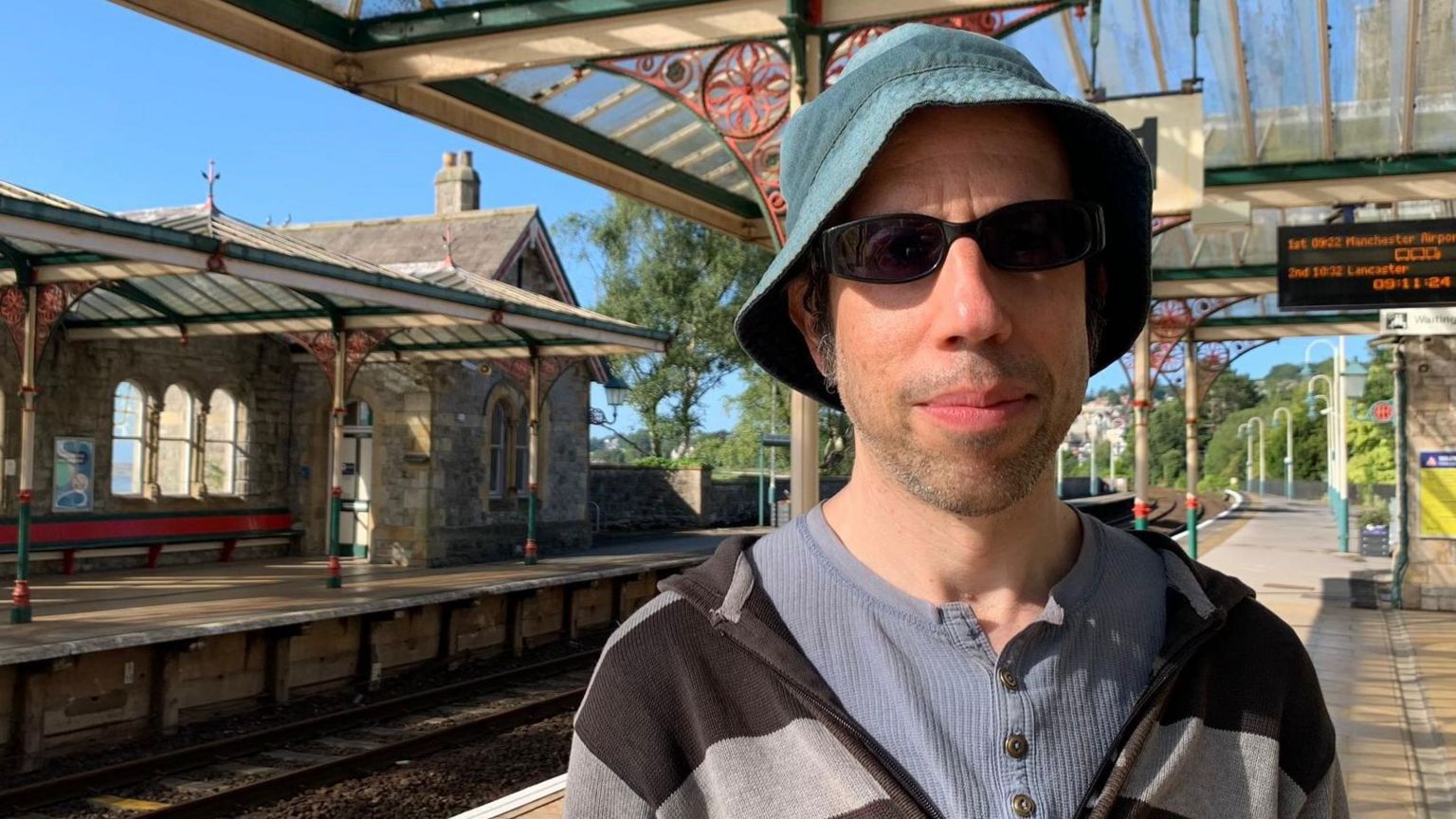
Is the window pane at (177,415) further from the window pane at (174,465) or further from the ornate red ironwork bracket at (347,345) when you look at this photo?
the ornate red ironwork bracket at (347,345)

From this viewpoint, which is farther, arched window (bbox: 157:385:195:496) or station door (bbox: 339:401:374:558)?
station door (bbox: 339:401:374:558)

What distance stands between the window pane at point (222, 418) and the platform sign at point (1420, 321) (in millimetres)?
15932

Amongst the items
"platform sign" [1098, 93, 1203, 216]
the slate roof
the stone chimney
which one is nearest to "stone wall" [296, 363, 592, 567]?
the slate roof

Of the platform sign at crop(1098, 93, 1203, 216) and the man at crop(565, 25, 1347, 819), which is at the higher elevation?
the platform sign at crop(1098, 93, 1203, 216)

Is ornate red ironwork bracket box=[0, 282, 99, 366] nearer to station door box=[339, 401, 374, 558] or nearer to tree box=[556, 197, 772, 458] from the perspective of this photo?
station door box=[339, 401, 374, 558]

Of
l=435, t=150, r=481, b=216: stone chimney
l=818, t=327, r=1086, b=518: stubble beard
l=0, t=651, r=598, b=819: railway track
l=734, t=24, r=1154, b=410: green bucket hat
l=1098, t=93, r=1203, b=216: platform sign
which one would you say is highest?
l=435, t=150, r=481, b=216: stone chimney

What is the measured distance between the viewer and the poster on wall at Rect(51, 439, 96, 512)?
15.1 meters

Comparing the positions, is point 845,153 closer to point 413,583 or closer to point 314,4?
point 314,4

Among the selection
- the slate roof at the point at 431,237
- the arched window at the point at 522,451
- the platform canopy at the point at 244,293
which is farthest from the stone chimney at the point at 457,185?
the platform canopy at the point at 244,293

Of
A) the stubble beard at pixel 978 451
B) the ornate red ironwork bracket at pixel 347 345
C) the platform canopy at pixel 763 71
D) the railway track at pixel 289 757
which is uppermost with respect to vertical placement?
the platform canopy at pixel 763 71

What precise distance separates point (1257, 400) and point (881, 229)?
110951mm

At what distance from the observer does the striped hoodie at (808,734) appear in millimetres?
1217

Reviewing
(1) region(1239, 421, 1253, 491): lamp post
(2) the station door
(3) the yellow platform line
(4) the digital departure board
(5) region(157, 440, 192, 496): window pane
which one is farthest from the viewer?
(1) region(1239, 421, 1253, 491): lamp post

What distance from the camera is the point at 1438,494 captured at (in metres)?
13.2
